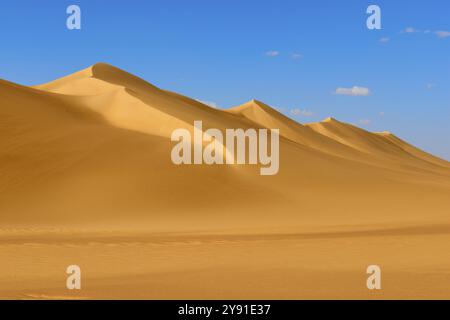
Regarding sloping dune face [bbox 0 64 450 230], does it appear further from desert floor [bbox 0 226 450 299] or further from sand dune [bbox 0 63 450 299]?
desert floor [bbox 0 226 450 299]

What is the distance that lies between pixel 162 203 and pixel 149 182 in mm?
3471

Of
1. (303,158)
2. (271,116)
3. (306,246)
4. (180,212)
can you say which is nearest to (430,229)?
(306,246)

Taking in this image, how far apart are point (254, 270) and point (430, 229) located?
1353cm

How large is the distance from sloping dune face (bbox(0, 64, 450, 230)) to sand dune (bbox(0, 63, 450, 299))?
108 millimetres

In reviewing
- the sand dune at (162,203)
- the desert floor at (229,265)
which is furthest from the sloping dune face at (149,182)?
the desert floor at (229,265)

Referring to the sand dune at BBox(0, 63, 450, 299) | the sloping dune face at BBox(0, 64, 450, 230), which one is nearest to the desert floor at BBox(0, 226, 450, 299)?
the sand dune at BBox(0, 63, 450, 299)

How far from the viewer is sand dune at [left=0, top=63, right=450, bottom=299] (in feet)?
48.6

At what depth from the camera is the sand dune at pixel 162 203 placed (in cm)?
1480

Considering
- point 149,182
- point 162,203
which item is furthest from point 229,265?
point 149,182

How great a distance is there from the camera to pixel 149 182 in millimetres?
36969

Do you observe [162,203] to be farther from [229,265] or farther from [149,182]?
[229,265]

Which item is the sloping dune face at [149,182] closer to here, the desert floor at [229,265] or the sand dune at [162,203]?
the sand dune at [162,203]

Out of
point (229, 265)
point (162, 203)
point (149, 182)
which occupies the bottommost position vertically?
point (229, 265)

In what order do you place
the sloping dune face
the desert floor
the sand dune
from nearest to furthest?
the desert floor
the sand dune
the sloping dune face
